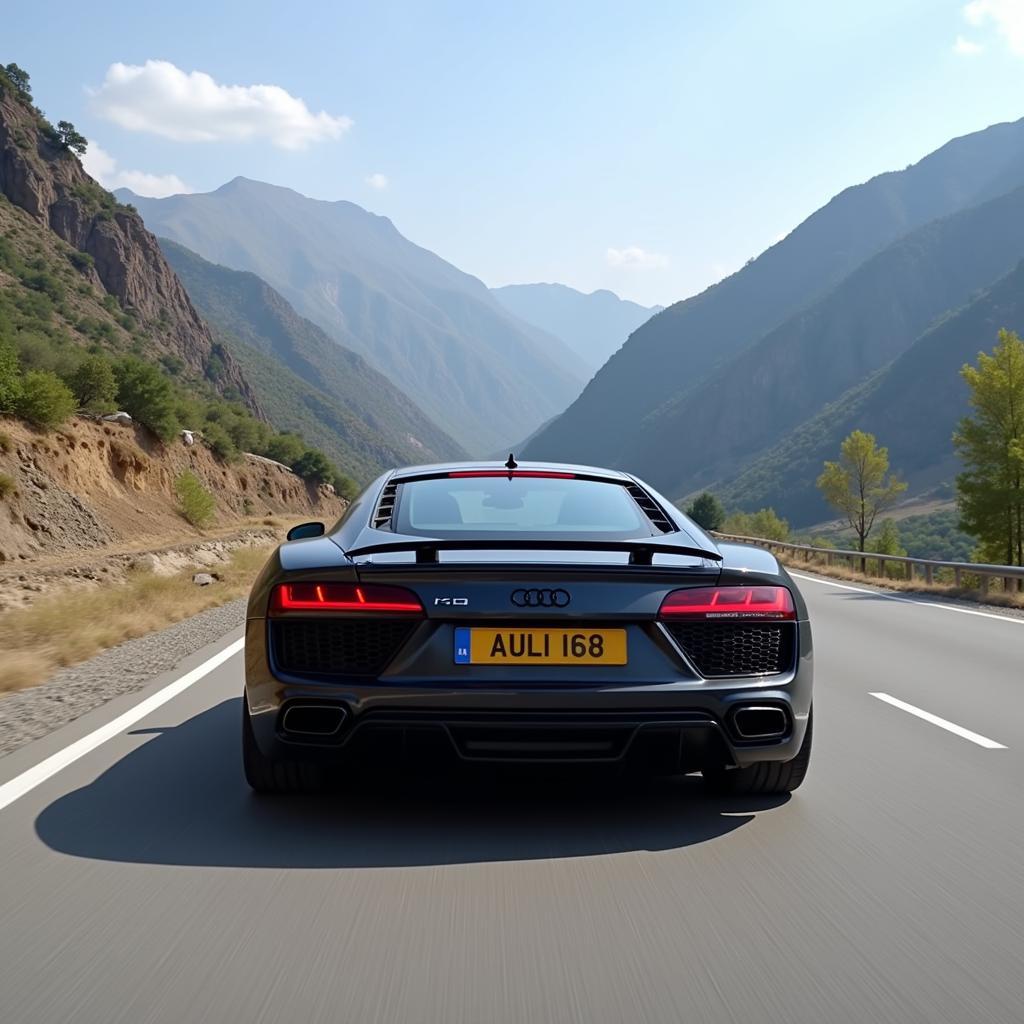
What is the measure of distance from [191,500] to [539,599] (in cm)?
4362

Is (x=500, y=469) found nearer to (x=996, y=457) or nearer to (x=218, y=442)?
(x=996, y=457)

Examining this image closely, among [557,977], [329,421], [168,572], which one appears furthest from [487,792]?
[329,421]

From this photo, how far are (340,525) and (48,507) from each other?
31.7 meters

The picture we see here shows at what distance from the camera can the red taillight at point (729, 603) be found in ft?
13.8

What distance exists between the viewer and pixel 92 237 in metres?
79.3

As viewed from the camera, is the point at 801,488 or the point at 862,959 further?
the point at 801,488

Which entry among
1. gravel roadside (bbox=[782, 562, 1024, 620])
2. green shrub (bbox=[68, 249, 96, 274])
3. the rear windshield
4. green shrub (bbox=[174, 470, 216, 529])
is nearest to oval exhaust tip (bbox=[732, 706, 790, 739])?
the rear windshield

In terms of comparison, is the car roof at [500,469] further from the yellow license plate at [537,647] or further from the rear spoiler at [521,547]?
the yellow license plate at [537,647]

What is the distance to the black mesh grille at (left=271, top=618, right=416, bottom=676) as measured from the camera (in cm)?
417

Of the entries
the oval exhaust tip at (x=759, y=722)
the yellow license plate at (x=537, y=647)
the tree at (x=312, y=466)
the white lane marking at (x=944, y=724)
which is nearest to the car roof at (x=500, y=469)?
the yellow license plate at (x=537, y=647)

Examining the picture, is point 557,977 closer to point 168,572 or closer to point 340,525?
point 340,525

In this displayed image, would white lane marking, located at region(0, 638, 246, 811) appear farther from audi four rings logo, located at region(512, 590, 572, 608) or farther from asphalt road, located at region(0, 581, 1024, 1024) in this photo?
audi four rings logo, located at region(512, 590, 572, 608)

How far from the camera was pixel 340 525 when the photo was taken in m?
5.09

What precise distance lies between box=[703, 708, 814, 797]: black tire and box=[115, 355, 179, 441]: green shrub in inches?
1822
